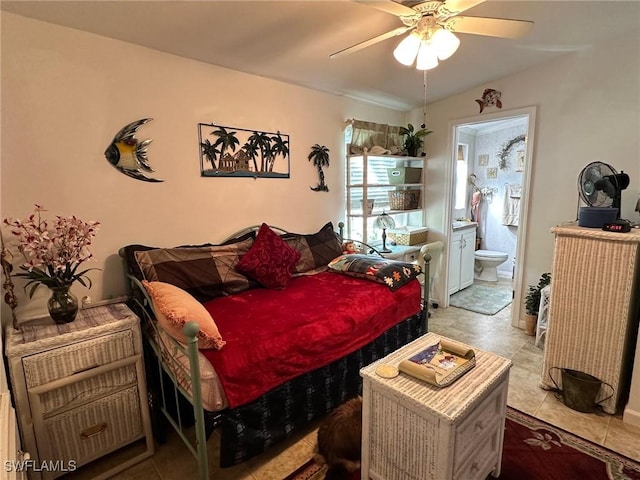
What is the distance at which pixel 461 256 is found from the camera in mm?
4258

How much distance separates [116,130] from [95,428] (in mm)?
1649

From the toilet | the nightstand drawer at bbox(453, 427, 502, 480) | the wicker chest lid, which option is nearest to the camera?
the wicker chest lid

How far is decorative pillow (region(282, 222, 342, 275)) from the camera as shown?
2.80 m

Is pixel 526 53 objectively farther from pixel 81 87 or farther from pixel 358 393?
pixel 81 87

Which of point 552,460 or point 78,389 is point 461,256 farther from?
point 78,389

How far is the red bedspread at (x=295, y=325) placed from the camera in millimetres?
1557

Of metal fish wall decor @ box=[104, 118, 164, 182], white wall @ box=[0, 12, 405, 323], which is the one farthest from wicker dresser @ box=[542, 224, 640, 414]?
metal fish wall decor @ box=[104, 118, 164, 182]

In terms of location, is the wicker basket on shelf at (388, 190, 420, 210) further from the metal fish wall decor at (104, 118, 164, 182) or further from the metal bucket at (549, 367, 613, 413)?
the metal fish wall decor at (104, 118, 164, 182)

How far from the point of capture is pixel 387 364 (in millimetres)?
1511

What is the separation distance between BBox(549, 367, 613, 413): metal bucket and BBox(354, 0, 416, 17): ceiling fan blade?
92.3 inches

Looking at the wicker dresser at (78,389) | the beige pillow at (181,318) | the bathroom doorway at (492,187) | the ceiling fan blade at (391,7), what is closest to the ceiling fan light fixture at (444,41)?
the ceiling fan blade at (391,7)

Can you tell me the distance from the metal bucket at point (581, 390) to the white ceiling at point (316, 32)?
2.29m

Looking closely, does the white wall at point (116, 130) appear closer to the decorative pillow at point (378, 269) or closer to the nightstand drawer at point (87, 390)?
the nightstand drawer at point (87, 390)

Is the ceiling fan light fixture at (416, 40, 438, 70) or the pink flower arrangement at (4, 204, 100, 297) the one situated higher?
the ceiling fan light fixture at (416, 40, 438, 70)
